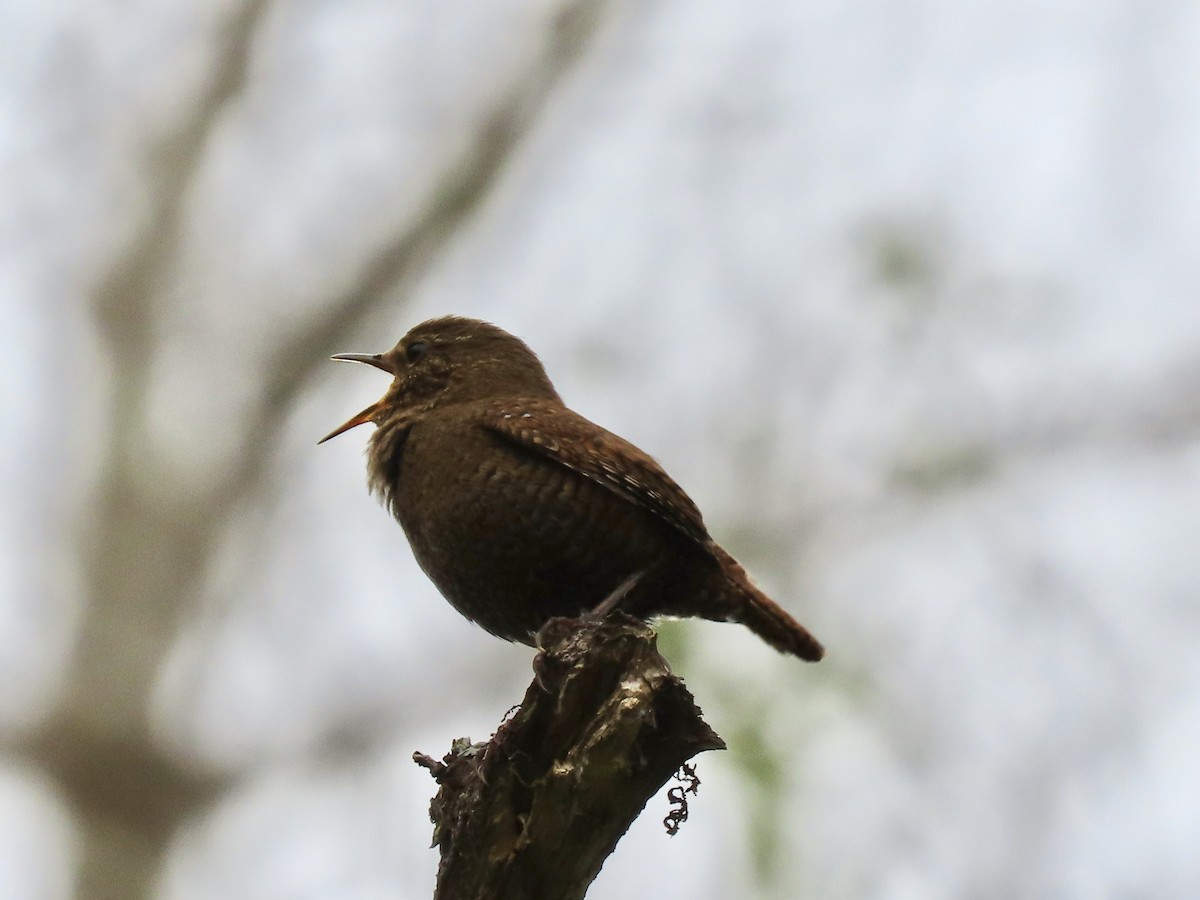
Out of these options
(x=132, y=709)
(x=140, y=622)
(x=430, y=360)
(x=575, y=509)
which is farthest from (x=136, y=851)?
(x=575, y=509)

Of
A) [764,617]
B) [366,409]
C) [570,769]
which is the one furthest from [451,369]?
[570,769]

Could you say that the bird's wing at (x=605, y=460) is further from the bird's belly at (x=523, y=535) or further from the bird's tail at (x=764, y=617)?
the bird's tail at (x=764, y=617)

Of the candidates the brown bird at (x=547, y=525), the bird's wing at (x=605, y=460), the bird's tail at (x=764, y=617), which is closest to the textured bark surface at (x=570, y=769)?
the brown bird at (x=547, y=525)

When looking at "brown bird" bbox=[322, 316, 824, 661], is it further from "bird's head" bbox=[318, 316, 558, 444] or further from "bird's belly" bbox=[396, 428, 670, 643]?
"bird's head" bbox=[318, 316, 558, 444]

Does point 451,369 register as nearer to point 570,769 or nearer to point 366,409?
point 366,409

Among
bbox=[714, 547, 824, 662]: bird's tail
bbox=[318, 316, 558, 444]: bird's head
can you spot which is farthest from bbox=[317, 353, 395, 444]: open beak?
bbox=[714, 547, 824, 662]: bird's tail

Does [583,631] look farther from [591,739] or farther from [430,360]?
[430,360]
